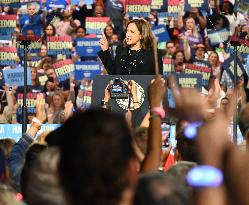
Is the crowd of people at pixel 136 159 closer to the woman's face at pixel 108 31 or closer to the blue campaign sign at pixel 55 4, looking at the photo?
the woman's face at pixel 108 31

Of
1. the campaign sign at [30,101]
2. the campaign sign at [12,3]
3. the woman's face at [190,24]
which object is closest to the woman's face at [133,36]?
the campaign sign at [30,101]

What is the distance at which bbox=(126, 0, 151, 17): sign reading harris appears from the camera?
13609 millimetres

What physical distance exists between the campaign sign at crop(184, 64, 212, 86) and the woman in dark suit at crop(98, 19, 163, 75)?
4.81 metres

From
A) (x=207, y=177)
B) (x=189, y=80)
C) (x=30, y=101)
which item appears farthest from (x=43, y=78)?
(x=207, y=177)

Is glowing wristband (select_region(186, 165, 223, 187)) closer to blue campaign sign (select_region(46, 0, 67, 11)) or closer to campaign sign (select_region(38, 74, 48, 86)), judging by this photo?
campaign sign (select_region(38, 74, 48, 86))

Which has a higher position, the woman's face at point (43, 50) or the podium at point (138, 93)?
the podium at point (138, 93)

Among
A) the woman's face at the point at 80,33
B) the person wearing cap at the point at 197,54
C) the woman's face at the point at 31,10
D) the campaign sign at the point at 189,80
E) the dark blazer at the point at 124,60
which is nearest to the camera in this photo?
the dark blazer at the point at 124,60

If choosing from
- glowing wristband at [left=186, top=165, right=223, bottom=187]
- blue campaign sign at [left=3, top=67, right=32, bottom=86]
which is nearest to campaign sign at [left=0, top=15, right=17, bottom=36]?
blue campaign sign at [left=3, top=67, right=32, bottom=86]

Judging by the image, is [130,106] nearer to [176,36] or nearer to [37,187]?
[37,187]

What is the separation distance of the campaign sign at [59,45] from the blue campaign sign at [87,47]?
0.16 metres

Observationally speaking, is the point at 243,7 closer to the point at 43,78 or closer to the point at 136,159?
the point at 43,78

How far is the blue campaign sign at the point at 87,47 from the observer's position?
1370 cm

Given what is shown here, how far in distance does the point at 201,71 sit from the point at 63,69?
79.1 inches

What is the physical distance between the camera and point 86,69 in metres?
13.5
